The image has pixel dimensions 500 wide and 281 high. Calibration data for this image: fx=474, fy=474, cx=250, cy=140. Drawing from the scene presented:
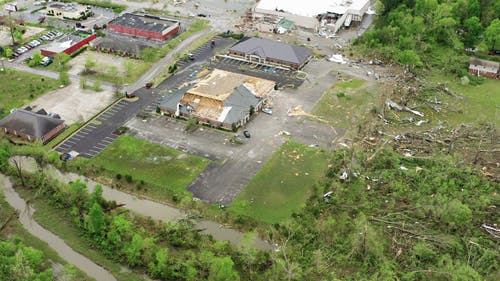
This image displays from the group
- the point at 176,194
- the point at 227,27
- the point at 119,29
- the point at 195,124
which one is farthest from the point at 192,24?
the point at 176,194

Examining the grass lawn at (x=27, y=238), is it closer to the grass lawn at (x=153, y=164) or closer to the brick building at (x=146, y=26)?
the grass lawn at (x=153, y=164)

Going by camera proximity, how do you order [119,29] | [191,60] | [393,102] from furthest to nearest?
[119,29] → [191,60] → [393,102]

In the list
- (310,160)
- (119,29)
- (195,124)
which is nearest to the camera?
(310,160)

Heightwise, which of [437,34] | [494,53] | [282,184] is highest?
[437,34]

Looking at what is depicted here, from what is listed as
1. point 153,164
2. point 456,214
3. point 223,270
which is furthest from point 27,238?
point 456,214

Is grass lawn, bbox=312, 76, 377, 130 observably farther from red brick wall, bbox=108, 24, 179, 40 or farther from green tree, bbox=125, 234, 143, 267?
red brick wall, bbox=108, 24, 179, 40

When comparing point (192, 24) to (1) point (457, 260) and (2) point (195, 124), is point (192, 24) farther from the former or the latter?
(1) point (457, 260)

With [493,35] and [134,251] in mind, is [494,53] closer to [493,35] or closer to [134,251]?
[493,35]
